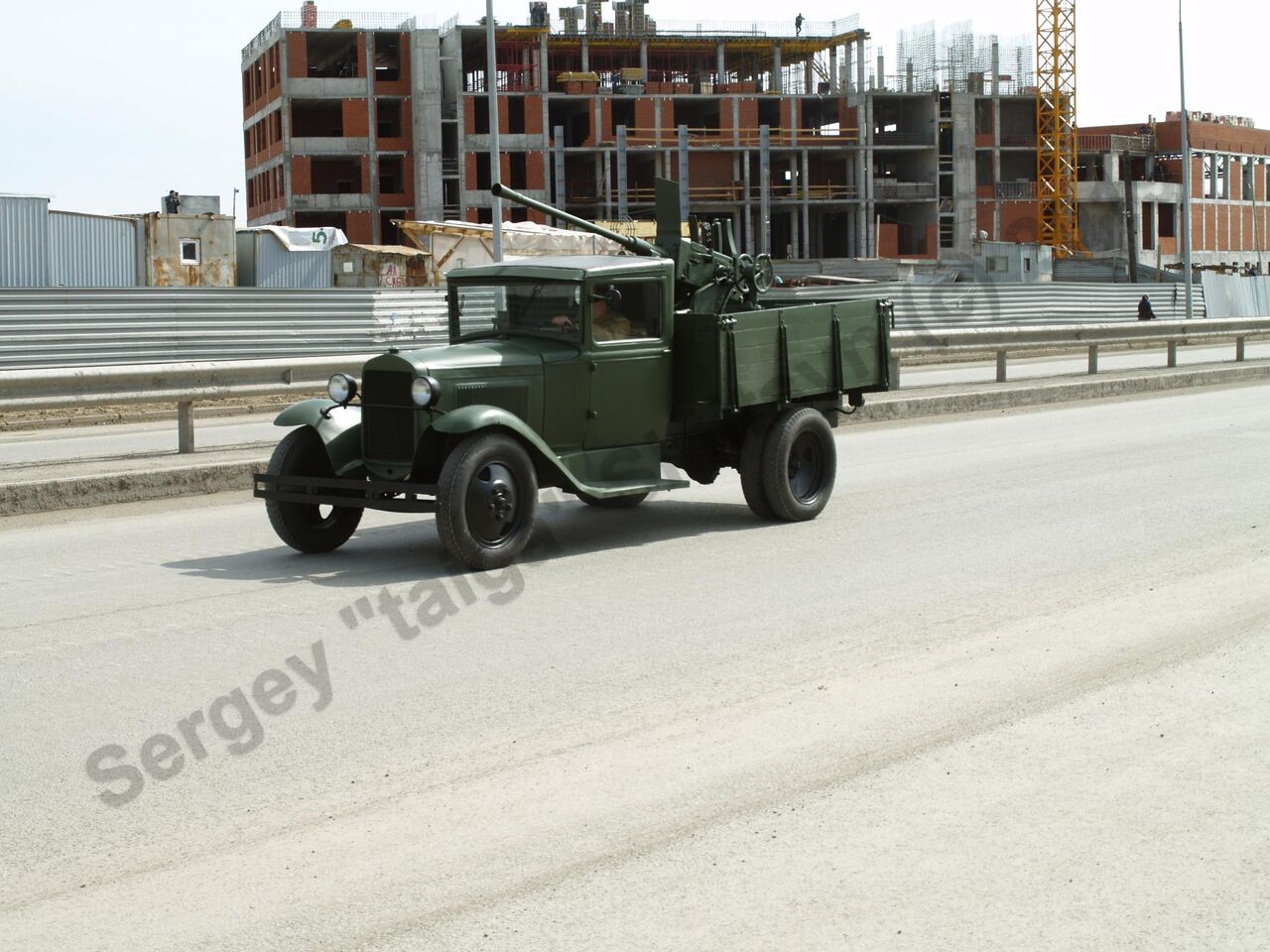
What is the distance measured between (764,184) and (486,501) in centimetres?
7671

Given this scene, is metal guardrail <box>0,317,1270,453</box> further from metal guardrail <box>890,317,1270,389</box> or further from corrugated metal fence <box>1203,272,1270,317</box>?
corrugated metal fence <box>1203,272,1270,317</box>

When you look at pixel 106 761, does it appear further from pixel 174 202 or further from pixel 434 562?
pixel 174 202

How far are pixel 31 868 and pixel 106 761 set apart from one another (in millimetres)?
999

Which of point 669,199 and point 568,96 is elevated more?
point 568,96

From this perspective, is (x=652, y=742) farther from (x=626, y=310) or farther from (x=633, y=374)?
(x=626, y=310)

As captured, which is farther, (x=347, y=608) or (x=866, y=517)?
(x=866, y=517)

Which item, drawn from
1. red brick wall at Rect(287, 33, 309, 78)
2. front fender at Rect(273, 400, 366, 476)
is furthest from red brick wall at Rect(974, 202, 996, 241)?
front fender at Rect(273, 400, 366, 476)

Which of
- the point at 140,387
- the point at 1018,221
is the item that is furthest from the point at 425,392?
the point at 1018,221

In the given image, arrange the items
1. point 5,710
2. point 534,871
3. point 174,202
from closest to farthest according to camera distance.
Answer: point 534,871 → point 5,710 → point 174,202

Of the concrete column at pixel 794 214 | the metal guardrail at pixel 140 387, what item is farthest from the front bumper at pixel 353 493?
the concrete column at pixel 794 214

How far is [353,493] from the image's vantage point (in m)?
9.51

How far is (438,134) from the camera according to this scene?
7944cm

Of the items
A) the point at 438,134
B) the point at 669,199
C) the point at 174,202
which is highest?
the point at 438,134

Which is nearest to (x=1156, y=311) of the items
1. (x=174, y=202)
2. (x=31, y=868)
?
(x=174, y=202)
